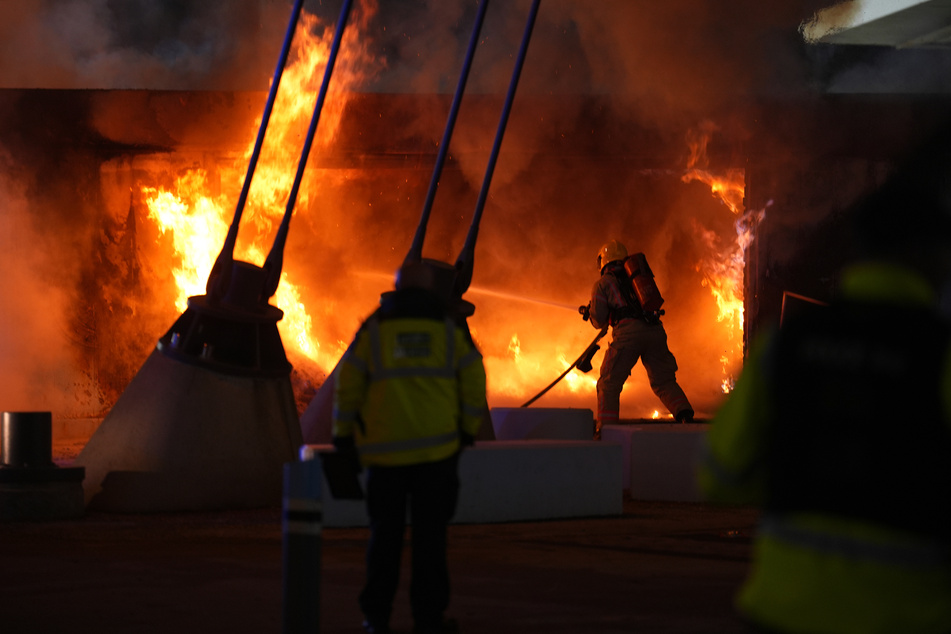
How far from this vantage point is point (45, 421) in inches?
318

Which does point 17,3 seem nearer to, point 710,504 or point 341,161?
point 341,161

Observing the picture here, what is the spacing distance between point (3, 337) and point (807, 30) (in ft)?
30.6

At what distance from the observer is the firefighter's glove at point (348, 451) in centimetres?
466

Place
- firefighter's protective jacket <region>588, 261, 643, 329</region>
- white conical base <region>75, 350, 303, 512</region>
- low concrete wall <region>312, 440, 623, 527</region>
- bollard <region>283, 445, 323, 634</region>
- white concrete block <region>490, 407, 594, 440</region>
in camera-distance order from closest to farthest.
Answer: bollard <region>283, 445, 323, 634</region> → low concrete wall <region>312, 440, 623, 527</region> → white conical base <region>75, 350, 303, 512</region> → white concrete block <region>490, 407, 594, 440</region> → firefighter's protective jacket <region>588, 261, 643, 329</region>

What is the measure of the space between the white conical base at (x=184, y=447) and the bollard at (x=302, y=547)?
15.1 ft

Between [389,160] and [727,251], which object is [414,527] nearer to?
[389,160]

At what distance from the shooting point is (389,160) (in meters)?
14.7

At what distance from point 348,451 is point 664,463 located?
4.80 m

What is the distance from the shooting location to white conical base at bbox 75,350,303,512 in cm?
828

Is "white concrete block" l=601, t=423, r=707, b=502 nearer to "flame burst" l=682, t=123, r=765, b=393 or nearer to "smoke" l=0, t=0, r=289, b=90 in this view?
"flame burst" l=682, t=123, r=765, b=393

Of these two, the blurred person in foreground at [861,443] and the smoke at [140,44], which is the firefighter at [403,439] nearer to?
the blurred person in foreground at [861,443]

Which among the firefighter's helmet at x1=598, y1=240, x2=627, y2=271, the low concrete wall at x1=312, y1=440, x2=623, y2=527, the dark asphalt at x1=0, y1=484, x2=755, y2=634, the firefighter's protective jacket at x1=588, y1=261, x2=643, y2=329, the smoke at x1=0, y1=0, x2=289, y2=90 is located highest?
the smoke at x1=0, y1=0, x2=289, y2=90

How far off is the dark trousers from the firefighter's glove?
76 millimetres

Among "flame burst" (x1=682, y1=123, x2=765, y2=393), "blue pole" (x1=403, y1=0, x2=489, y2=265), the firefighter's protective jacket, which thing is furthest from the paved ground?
"flame burst" (x1=682, y1=123, x2=765, y2=393)
